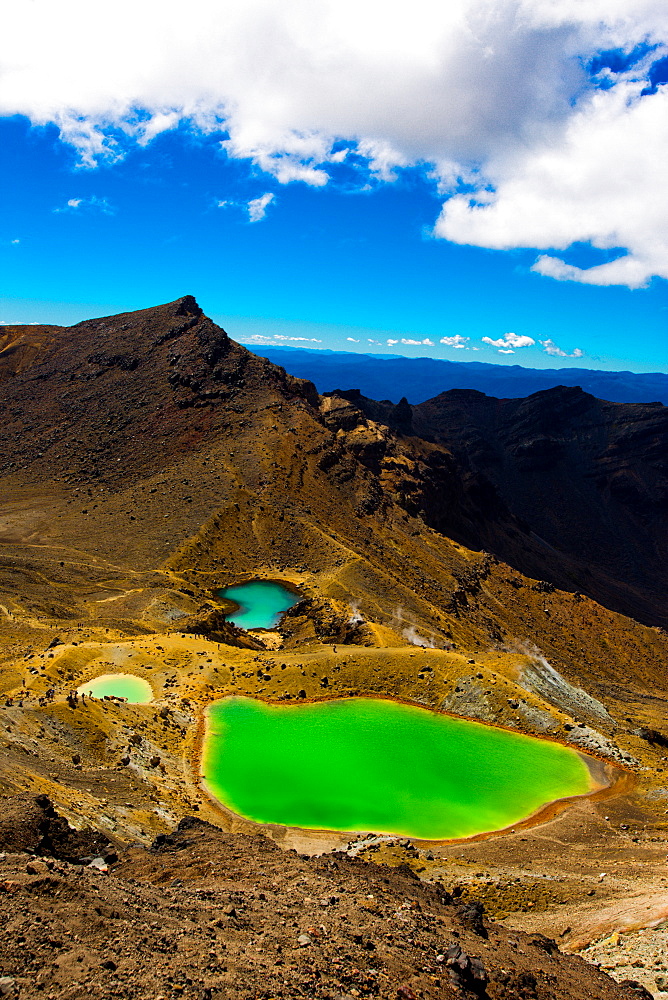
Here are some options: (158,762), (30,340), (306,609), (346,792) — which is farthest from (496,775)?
(30,340)

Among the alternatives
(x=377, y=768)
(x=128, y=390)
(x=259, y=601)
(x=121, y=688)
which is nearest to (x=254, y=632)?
(x=259, y=601)

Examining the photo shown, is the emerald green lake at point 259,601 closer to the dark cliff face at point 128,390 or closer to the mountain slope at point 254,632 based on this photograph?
the mountain slope at point 254,632

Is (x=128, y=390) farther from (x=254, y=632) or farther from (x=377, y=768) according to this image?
(x=377, y=768)

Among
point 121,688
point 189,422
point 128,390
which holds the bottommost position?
point 121,688

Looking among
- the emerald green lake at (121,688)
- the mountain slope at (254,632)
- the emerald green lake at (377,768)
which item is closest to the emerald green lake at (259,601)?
the mountain slope at (254,632)

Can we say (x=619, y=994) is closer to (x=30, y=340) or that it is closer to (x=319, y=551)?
(x=319, y=551)

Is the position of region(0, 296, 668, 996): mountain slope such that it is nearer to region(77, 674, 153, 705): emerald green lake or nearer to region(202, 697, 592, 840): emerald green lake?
region(77, 674, 153, 705): emerald green lake
